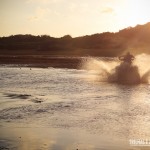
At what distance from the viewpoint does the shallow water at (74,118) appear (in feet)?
39.0

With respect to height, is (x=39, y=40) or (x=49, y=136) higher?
(x=39, y=40)

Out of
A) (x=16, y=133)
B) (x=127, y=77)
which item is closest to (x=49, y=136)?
(x=16, y=133)

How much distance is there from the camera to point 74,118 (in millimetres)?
15453

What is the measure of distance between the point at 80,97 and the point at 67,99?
45.8 inches

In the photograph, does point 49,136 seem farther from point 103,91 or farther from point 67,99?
point 103,91

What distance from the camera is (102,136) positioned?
12547mm
